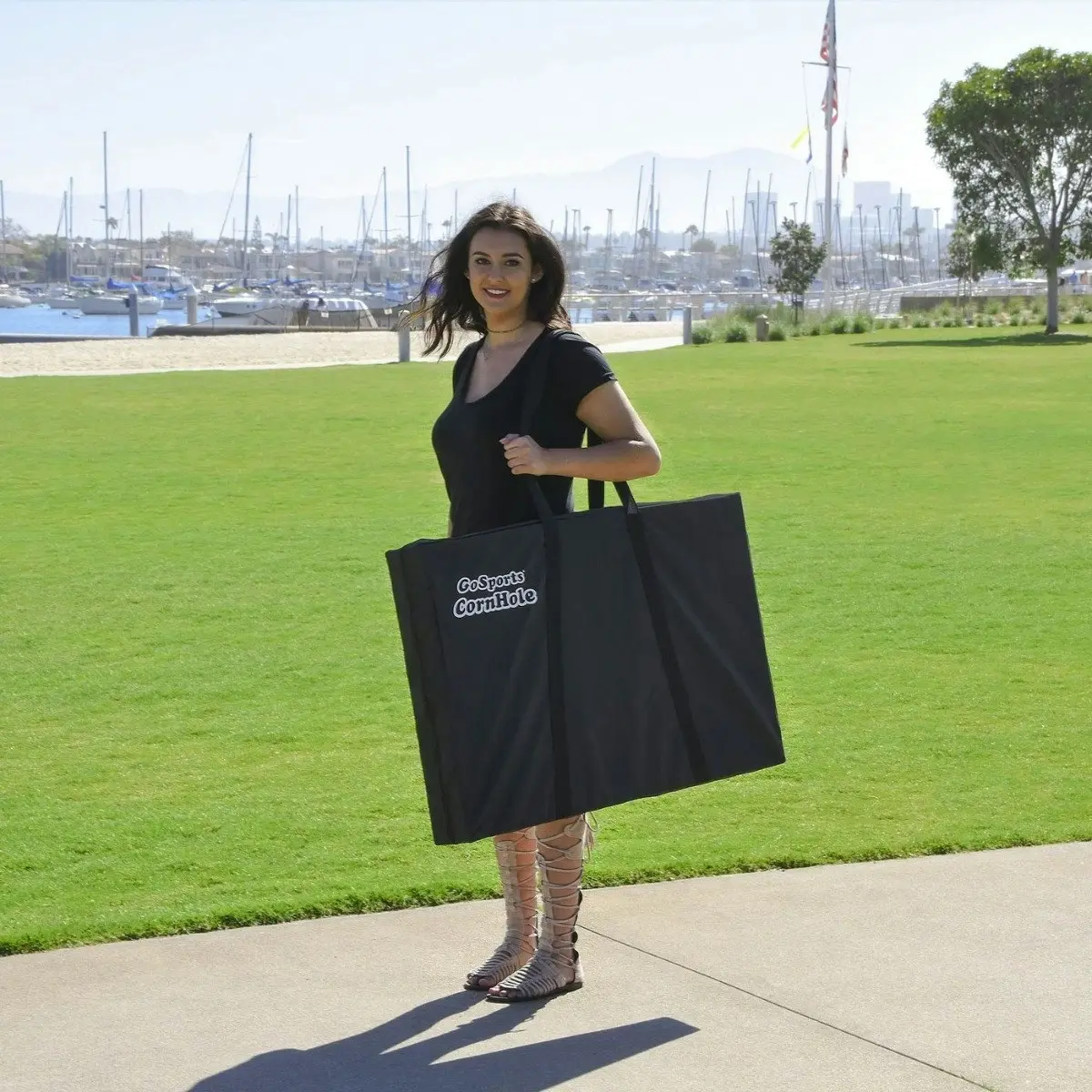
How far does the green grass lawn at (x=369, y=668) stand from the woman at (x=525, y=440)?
2.67ft

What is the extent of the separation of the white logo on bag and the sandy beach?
26.4 meters

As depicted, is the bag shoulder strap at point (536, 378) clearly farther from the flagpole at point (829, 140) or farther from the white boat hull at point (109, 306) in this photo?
the white boat hull at point (109, 306)

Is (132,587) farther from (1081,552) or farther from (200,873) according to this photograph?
(1081,552)

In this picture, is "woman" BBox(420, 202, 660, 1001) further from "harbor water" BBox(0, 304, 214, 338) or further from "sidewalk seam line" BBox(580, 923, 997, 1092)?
"harbor water" BBox(0, 304, 214, 338)

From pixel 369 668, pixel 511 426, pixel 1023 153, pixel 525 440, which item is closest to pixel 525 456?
pixel 525 440

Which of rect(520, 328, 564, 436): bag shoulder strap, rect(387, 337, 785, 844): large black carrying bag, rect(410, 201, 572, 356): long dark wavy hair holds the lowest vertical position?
rect(387, 337, 785, 844): large black carrying bag

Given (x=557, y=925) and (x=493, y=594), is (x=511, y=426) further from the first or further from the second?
(x=557, y=925)

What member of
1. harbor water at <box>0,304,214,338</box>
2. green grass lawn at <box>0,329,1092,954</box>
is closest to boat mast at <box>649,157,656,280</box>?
harbor water at <box>0,304,214,338</box>

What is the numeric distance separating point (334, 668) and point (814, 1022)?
190 inches

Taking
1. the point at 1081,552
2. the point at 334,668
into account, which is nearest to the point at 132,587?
the point at 334,668

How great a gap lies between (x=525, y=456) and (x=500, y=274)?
546 mm

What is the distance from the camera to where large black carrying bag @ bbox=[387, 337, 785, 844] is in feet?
11.8

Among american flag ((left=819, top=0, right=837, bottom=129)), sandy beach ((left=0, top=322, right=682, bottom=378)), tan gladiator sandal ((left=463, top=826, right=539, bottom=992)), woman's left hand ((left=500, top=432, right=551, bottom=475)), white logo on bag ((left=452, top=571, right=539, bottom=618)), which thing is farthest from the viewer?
american flag ((left=819, top=0, right=837, bottom=129))

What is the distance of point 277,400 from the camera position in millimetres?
23750
